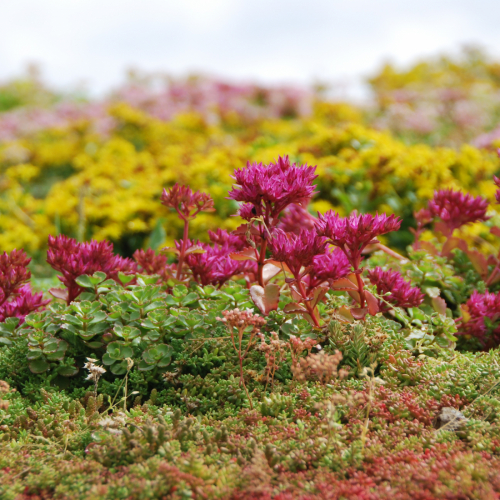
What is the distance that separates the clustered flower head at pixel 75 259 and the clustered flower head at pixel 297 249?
0.84 meters

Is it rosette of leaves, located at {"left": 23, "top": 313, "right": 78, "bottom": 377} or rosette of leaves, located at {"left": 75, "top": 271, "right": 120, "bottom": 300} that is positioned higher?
rosette of leaves, located at {"left": 75, "top": 271, "right": 120, "bottom": 300}

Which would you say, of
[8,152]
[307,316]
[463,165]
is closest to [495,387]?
[307,316]

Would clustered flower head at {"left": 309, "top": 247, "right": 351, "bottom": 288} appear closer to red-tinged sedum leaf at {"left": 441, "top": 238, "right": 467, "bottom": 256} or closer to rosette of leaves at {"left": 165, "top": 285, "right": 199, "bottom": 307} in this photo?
rosette of leaves at {"left": 165, "top": 285, "right": 199, "bottom": 307}

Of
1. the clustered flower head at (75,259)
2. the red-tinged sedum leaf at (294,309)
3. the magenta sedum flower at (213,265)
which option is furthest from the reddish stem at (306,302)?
the clustered flower head at (75,259)

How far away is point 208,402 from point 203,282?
2.32ft

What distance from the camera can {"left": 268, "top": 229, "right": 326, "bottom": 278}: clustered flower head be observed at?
6.10 feet

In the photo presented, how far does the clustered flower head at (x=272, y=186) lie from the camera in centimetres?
185

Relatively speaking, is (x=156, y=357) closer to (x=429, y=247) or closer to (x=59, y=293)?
(x=59, y=293)

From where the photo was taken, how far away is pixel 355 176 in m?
4.12

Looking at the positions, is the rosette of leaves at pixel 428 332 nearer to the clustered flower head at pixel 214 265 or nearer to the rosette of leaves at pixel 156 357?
the clustered flower head at pixel 214 265

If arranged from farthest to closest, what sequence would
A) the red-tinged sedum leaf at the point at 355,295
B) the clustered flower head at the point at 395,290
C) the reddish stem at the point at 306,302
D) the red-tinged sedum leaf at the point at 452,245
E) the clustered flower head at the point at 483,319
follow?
the red-tinged sedum leaf at the point at 452,245 < the clustered flower head at the point at 483,319 < the clustered flower head at the point at 395,290 < the red-tinged sedum leaf at the point at 355,295 < the reddish stem at the point at 306,302

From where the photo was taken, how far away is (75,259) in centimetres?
221

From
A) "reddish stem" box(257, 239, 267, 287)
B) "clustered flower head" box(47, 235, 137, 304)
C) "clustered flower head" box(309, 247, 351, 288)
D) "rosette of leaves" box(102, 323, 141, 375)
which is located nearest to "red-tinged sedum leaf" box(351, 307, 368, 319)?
"clustered flower head" box(309, 247, 351, 288)

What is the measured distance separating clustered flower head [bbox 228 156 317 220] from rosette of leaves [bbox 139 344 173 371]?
0.61 meters
